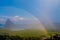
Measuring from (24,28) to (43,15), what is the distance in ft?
1.25

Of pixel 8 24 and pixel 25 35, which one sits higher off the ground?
pixel 8 24

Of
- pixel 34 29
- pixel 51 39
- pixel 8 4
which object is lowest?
pixel 51 39

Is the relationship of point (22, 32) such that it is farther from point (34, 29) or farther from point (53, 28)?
point (53, 28)

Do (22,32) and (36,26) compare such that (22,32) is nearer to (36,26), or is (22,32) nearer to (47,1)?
(36,26)

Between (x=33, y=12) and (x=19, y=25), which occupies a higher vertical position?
(x=33, y=12)

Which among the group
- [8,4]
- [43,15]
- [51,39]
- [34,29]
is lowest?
[51,39]

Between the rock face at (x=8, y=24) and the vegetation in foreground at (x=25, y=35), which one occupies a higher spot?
the rock face at (x=8, y=24)

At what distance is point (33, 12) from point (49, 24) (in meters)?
→ 0.33

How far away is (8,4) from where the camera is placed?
1771mm

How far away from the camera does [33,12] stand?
1777 mm

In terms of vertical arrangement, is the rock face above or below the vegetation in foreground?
above

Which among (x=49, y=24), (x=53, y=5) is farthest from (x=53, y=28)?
(x=53, y=5)

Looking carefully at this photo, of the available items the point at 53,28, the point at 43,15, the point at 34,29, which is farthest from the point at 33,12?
the point at 53,28

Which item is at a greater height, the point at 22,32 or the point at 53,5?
the point at 53,5
